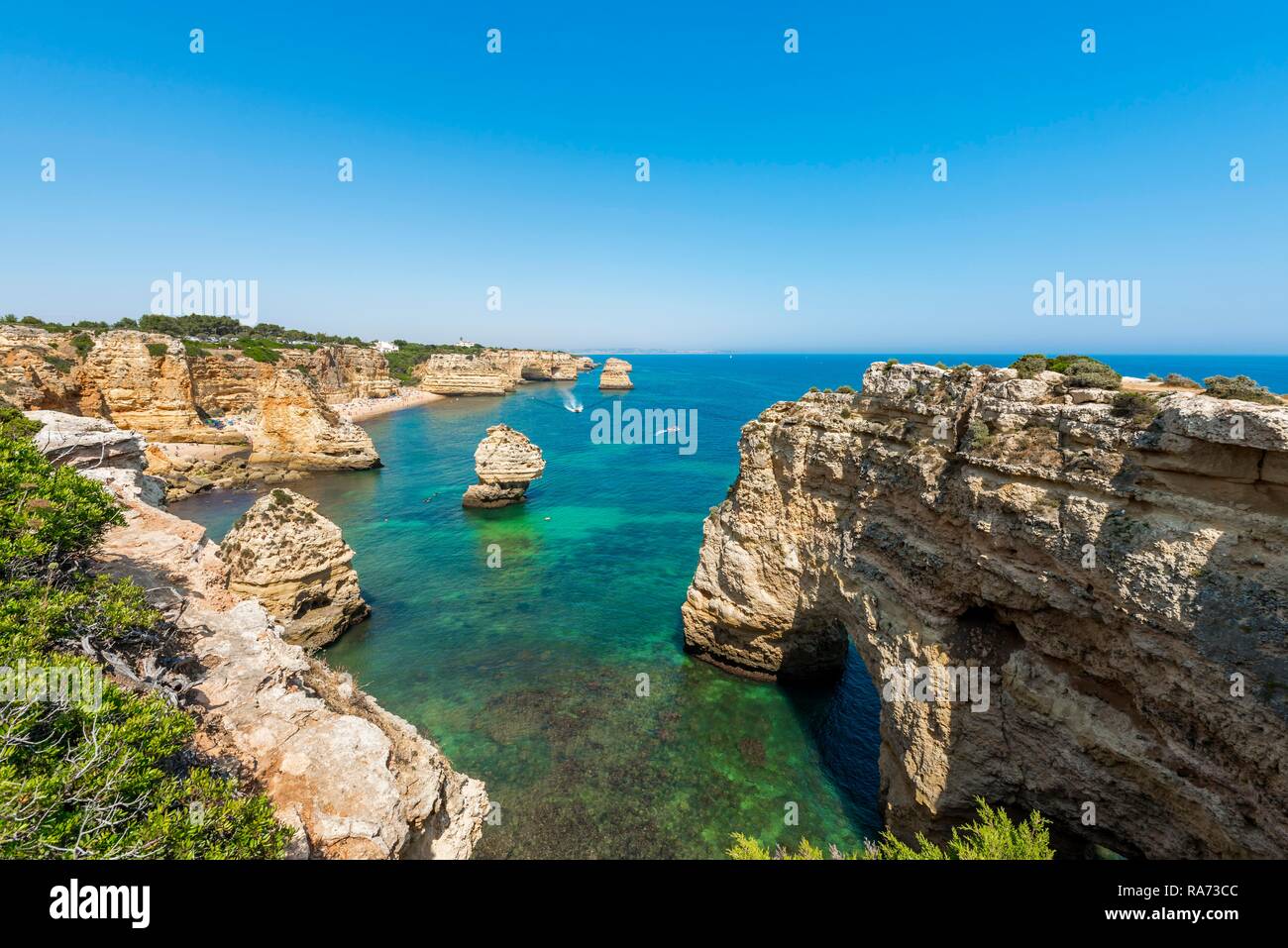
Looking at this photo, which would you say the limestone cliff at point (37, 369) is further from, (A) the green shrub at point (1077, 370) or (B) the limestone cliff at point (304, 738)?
(A) the green shrub at point (1077, 370)

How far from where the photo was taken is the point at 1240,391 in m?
10.5

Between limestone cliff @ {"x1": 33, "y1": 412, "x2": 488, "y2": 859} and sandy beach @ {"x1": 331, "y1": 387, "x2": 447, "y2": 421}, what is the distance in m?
78.2

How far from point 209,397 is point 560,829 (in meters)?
74.1

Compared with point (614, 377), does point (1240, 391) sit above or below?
below

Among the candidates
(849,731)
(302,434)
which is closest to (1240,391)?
(849,731)

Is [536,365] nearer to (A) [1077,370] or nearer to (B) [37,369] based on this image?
(B) [37,369]

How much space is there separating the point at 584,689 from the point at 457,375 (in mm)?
118145

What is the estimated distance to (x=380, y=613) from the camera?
92.4 feet

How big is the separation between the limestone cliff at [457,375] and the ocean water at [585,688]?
8285 cm

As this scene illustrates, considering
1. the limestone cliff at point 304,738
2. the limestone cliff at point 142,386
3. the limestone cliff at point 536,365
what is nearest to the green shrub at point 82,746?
the limestone cliff at point 304,738

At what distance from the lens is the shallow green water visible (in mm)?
16156
